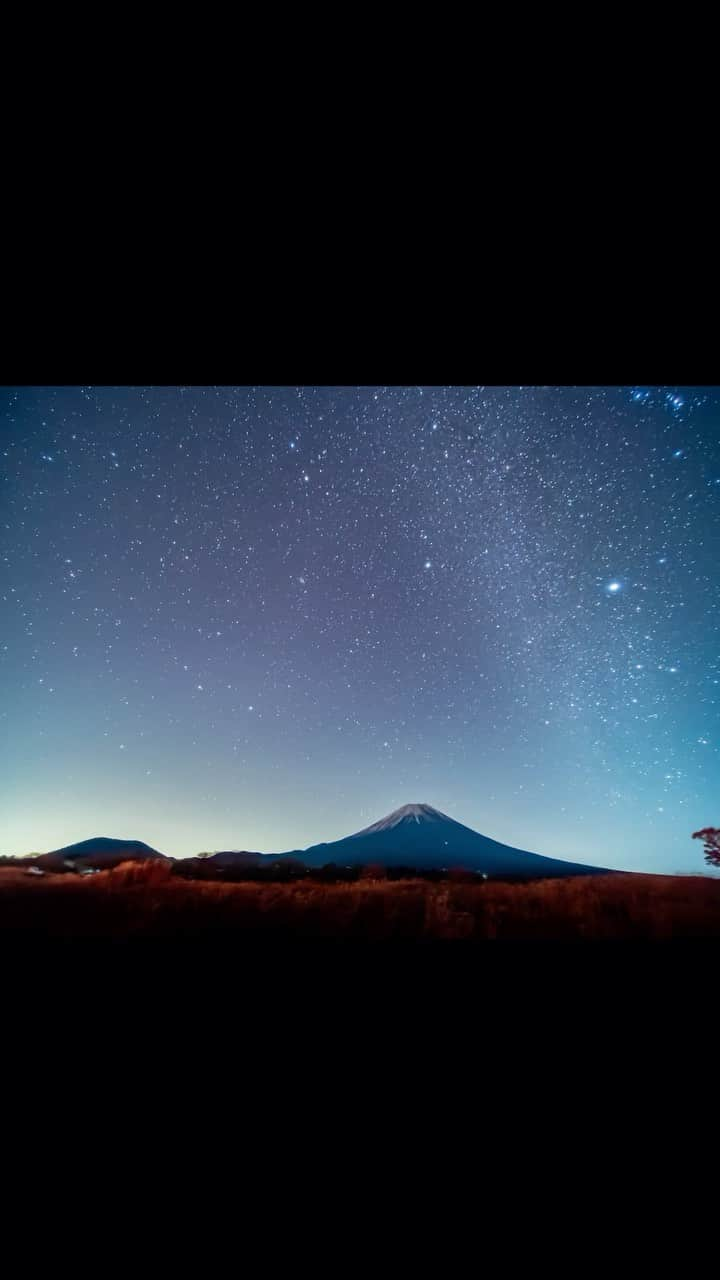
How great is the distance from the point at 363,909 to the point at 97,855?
109cm

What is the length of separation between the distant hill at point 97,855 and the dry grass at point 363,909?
92 millimetres

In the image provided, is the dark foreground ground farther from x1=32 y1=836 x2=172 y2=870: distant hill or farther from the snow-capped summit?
the snow-capped summit

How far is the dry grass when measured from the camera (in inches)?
55.4

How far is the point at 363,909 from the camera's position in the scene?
1525 mm

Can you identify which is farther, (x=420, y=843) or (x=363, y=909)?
(x=420, y=843)

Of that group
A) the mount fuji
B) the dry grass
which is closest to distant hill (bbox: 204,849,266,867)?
the dry grass

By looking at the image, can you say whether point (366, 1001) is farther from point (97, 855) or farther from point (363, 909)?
point (97, 855)

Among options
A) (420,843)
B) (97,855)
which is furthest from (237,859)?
(420,843)

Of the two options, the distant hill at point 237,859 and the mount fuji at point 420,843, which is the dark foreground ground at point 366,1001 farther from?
the mount fuji at point 420,843

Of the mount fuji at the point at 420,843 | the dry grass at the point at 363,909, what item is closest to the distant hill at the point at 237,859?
the dry grass at the point at 363,909

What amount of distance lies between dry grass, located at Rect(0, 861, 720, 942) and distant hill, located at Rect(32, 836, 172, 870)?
9cm
